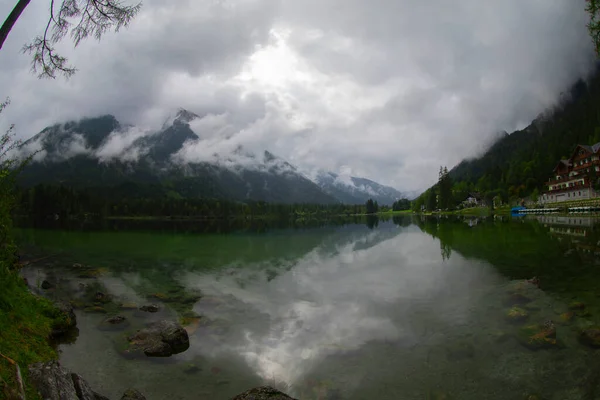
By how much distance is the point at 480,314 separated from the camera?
17.5 m

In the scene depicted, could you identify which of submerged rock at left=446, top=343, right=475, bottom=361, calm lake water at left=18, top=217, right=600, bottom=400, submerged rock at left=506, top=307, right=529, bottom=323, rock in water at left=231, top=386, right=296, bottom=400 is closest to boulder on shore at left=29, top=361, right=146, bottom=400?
calm lake water at left=18, top=217, right=600, bottom=400

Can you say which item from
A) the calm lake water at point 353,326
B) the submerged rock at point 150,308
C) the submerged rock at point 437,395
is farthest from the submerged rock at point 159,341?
the submerged rock at point 437,395

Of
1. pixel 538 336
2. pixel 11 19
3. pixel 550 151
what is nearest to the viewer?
pixel 11 19

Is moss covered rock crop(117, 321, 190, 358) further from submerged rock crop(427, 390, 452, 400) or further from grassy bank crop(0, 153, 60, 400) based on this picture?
submerged rock crop(427, 390, 452, 400)

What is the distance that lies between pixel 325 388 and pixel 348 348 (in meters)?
3.29

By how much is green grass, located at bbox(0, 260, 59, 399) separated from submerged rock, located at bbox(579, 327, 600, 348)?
18.1 meters

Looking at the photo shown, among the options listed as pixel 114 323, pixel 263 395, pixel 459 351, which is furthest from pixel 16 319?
pixel 459 351

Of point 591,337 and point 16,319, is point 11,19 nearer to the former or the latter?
point 16,319

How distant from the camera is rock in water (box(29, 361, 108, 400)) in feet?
24.7

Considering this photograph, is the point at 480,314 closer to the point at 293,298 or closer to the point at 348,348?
the point at 348,348

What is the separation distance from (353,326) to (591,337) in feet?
31.9

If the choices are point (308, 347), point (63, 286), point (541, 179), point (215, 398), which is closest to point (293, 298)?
point (308, 347)

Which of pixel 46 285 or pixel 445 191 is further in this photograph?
pixel 445 191

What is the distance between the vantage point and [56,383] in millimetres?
7961
